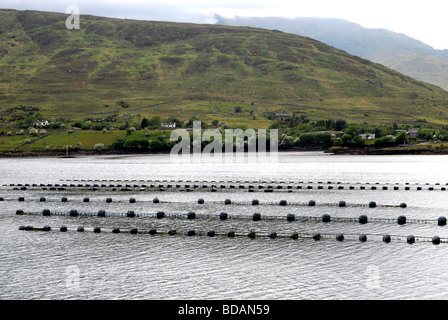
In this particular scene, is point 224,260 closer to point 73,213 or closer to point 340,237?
point 340,237

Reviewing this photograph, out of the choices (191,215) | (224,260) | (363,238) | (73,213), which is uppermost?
(191,215)

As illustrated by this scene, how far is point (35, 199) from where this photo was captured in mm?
104625

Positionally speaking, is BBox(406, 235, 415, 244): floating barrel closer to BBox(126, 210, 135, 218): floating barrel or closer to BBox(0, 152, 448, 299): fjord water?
BBox(0, 152, 448, 299): fjord water

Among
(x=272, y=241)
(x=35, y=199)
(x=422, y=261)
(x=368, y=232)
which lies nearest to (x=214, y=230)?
(x=272, y=241)

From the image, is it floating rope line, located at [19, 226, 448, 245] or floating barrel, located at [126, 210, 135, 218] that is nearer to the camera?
floating rope line, located at [19, 226, 448, 245]

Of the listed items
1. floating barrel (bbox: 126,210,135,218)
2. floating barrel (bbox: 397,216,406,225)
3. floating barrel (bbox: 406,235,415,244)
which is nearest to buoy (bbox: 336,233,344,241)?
floating barrel (bbox: 406,235,415,244)

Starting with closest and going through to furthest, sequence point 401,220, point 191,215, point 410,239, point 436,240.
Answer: point 436,240 < point 410,239 < point 401,220 < point 191,215

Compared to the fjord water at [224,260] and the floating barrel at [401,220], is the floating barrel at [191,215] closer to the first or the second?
the fjord water at [224,260]

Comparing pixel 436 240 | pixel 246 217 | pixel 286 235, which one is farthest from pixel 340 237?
pixel 246 217

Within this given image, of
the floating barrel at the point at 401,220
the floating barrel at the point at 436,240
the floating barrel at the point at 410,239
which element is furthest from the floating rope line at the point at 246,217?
the floating barrel at the point at 410,239

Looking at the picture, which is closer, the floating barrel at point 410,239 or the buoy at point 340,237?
the floating barrel at point 410,239

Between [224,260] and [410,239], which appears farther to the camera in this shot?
[410,239]
